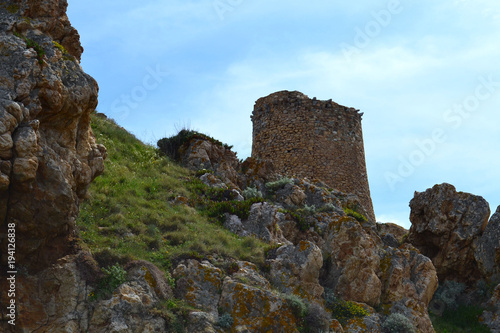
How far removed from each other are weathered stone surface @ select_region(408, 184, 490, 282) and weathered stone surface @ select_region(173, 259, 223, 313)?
37.0 feet

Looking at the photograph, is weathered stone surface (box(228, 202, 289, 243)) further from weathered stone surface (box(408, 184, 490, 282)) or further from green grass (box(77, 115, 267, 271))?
weathered stone surface (box(408, 184, 490, 282))

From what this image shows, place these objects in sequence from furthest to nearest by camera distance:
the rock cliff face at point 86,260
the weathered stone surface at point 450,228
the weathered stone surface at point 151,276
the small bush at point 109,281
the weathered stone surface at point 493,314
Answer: the weathered stone surface at point 450,228 → the weathered stone surface at point 493,314 → the weathered stone surface at point 151,276 → the small bush at point 109,281 → the rock cliff face at point 86,260

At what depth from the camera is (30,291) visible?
303 inches

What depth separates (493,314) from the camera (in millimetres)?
15344

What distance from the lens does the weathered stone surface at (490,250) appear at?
1691cm

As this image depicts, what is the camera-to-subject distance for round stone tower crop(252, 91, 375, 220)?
20984 millimetres

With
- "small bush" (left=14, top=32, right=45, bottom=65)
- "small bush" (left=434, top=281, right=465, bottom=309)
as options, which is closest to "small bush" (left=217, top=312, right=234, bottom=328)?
"small bush" (left=14, top=32, right=45, bottom=65)

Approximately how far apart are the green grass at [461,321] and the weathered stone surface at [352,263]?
4.32m

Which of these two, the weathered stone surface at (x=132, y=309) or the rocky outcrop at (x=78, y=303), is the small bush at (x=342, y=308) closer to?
the weathered stone surface at (x=132, y=309)

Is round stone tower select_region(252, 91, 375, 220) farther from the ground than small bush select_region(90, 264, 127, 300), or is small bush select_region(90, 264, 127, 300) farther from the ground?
round stone tower select_region(252, 91, 375, 220)

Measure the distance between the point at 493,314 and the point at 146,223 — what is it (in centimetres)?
1081

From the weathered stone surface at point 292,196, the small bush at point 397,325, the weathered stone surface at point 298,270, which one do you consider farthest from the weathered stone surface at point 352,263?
the weathered stone surface at point 292,196

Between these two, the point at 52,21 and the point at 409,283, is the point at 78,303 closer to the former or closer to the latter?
the point at 52,21

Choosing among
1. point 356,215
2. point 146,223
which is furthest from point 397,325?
point 146,223
